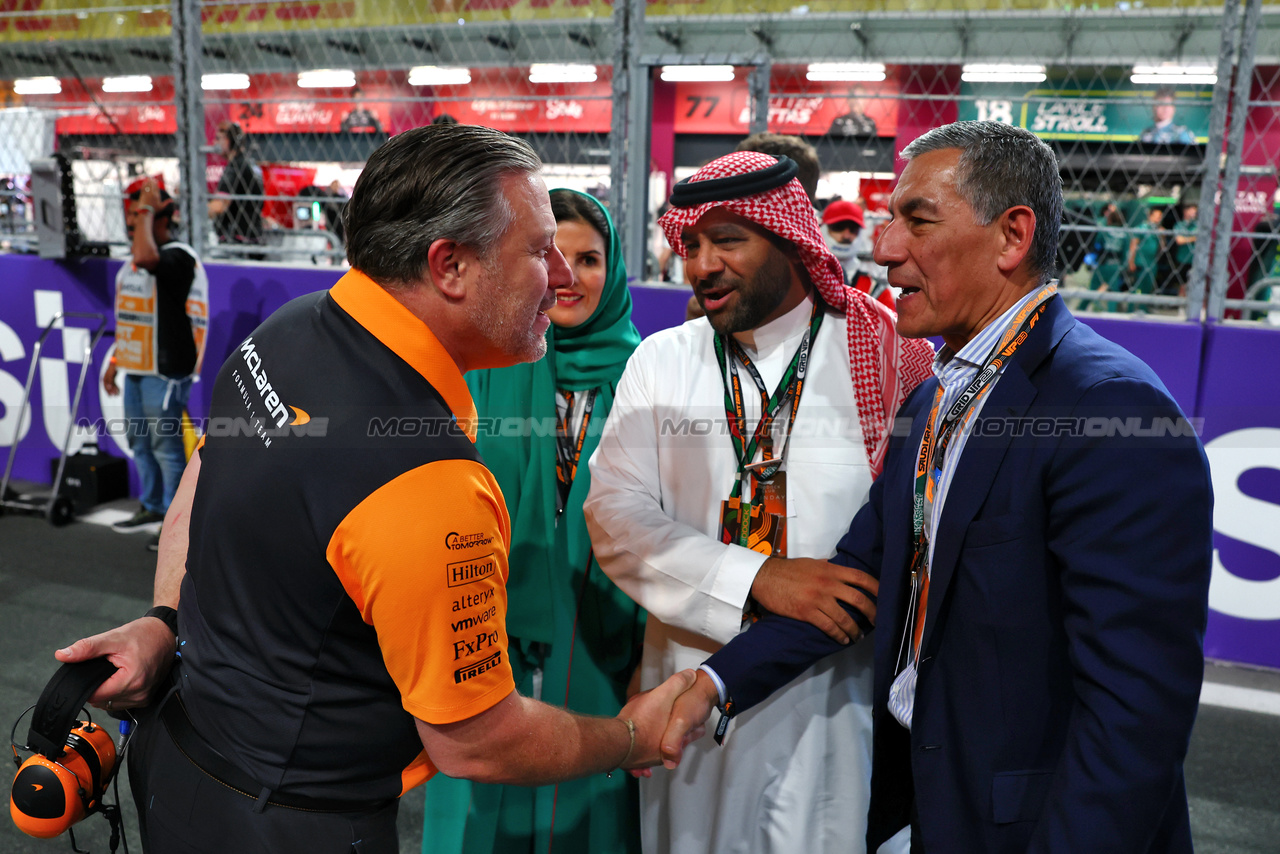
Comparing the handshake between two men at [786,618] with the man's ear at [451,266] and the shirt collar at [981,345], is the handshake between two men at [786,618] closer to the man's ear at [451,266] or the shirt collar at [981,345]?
the shirt collar at [981,345]

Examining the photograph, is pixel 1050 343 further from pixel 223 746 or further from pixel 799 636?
pixel 223 746

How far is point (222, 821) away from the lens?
1205 mm

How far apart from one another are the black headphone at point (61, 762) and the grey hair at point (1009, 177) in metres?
1.51

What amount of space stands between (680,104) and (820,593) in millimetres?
9301

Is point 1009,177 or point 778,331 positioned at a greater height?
point 1009,177

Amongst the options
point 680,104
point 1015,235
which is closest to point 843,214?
point 1015,235

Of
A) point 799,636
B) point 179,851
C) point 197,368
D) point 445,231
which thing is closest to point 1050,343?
point 799,636

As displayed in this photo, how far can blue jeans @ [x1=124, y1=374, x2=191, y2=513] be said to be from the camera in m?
5.21

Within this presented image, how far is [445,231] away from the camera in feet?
3.99

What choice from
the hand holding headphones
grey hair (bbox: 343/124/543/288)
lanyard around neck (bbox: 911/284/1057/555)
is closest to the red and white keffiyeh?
lanyard around neck (bbox: 911/284/1057/555)

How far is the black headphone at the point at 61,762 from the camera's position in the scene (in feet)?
4.18

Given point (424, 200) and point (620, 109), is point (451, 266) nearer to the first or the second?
point (424, 200)

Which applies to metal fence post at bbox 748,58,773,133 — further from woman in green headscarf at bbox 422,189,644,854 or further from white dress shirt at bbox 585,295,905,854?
white dress shirt at bbox 585,295,905,854

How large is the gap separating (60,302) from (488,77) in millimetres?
8158
